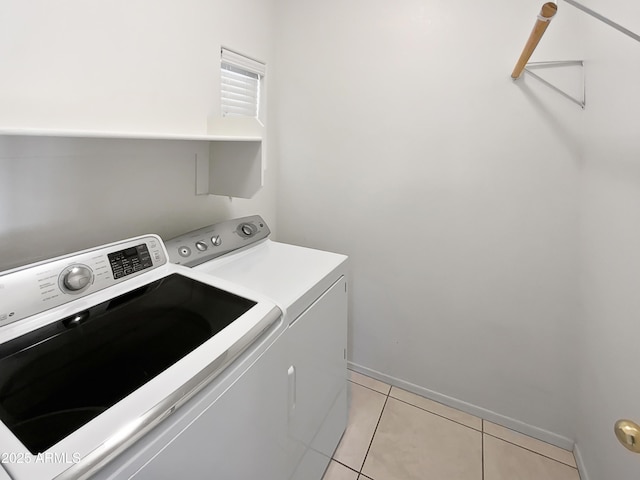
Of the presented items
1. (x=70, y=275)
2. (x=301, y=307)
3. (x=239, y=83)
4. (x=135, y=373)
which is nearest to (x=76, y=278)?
(x=70, y=275)

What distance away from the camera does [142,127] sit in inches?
52.2

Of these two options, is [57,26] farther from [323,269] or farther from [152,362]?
[323,269]

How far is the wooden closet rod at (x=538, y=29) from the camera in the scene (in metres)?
0.99

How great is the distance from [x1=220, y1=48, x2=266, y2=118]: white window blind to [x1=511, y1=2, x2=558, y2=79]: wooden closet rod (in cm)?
140

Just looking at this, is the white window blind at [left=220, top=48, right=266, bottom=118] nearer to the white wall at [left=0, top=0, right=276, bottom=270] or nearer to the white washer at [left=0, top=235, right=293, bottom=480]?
the white wall at [left=0, top=0, right=276, bottom=270]

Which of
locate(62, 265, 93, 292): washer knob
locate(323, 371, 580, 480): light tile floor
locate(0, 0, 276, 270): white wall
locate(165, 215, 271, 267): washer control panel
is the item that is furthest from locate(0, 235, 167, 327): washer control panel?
locate(323, 371, 580, 480): light tile floor

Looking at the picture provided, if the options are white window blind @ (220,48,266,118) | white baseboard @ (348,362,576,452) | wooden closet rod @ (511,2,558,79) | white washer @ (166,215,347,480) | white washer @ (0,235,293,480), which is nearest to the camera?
white washer @ (0,235,293,480)

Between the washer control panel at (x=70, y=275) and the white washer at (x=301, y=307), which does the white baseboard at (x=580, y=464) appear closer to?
the white washer at (x=301, y=307)

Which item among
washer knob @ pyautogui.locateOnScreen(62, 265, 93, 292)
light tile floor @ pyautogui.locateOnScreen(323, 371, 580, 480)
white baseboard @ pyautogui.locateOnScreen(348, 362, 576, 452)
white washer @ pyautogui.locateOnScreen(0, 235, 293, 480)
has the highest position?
washer knob @ pyautogui.locateOnScreen(62, 265, 93, 292)

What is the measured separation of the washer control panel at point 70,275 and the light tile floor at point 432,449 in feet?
4.26

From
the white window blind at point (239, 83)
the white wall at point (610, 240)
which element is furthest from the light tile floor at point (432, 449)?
the white window blind at point (239, 83)

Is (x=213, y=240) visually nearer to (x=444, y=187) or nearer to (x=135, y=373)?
(x=135, y=373)

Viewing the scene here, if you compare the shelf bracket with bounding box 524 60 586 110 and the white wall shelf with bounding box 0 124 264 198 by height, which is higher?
the shelf bracket with bounding box 524 60 586 110

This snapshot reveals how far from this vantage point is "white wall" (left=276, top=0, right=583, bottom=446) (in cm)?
146
